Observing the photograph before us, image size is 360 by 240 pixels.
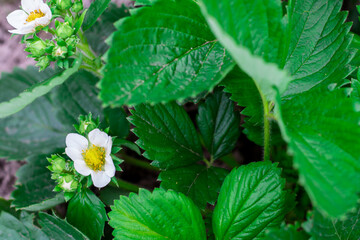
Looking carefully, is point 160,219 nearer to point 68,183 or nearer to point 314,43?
point 68,183

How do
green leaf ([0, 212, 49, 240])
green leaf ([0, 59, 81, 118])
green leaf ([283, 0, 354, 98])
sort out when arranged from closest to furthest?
green leaf ([0, 59, 81, 118]) → green leaf ([283, 0, 354, 98]) → green leaf ([0, 212, 49, 240])

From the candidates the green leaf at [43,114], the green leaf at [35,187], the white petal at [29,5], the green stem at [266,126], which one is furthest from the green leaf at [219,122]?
the white petal at [29,5]

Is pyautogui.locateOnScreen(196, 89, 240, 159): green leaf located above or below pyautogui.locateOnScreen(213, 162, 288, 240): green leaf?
above

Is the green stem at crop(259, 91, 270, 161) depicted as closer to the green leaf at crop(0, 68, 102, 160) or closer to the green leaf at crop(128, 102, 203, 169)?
the green leaf at crop(128, 102, 203, 169)

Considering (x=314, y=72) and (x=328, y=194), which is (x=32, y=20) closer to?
(x=314, y=72)

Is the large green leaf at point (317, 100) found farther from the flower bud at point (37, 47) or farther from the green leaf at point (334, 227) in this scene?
the flower bud at point (37, 47)

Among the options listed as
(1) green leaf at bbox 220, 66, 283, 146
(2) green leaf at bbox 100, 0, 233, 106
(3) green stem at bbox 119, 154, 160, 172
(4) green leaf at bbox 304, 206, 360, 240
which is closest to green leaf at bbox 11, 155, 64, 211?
(3) green stem at bbox 119, 154, 160, 172
